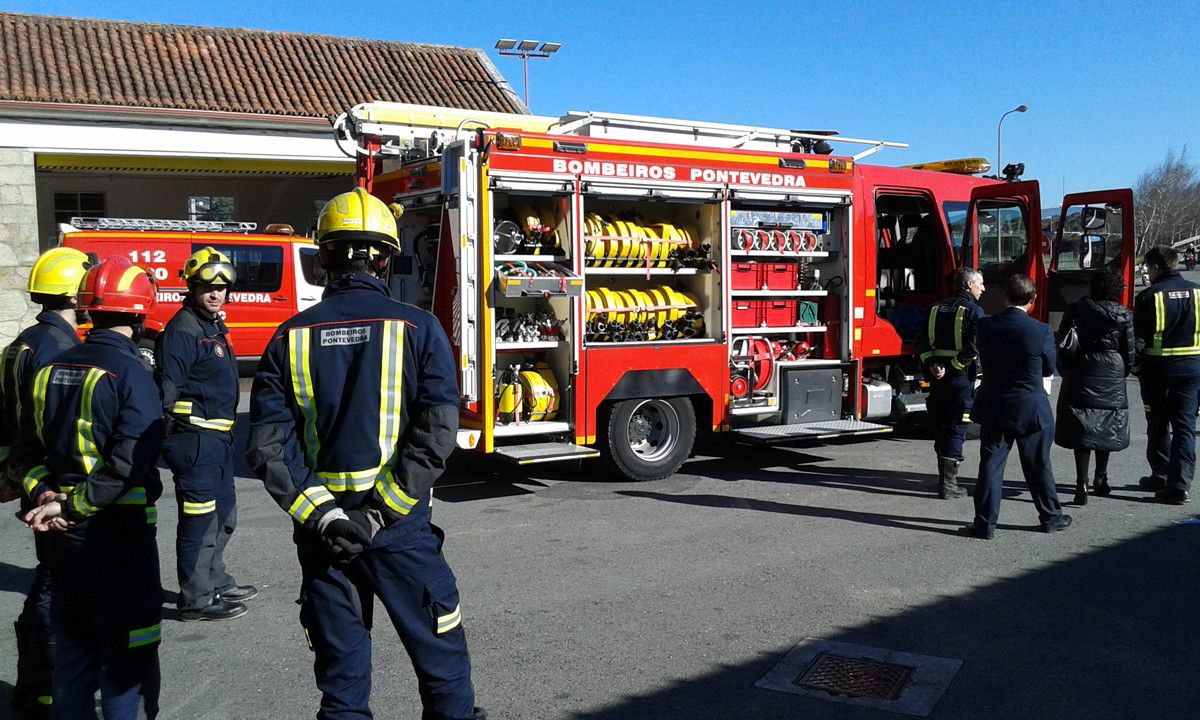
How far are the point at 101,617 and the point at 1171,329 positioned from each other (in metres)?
7.45

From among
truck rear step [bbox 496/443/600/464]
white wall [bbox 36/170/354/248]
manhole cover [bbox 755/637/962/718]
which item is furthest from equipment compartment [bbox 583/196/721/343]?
white wall [bbox 36/170/354/248]

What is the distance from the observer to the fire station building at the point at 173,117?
58.4 ft

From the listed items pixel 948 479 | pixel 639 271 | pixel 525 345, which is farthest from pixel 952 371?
pixel 525 345

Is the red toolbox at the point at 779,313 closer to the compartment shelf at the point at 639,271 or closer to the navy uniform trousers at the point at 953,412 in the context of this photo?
the compartment shelf at the point at 639,271

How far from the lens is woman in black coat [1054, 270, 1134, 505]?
298 inches

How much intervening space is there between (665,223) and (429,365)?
612cm

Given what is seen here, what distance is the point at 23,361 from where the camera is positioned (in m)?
3.86

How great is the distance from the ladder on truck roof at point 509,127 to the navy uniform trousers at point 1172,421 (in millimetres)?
3981

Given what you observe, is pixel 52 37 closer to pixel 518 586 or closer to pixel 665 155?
pixel 665 155

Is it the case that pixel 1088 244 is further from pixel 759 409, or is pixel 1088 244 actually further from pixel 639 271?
pixel 639 271

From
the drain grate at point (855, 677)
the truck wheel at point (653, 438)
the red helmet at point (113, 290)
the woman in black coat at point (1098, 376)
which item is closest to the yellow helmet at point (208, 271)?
the red helmet at point (113, 290)

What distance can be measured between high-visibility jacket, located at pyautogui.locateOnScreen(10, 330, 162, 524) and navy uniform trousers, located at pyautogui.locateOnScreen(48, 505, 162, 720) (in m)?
0.09

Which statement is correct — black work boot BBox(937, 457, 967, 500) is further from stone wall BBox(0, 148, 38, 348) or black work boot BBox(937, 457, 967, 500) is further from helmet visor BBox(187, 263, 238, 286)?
stone wall BBox(0, 148, 38, 348)

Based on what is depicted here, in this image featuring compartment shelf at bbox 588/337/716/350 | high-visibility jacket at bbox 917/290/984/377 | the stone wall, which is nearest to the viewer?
high-visibility jacket at bbox 917/290/984/377
